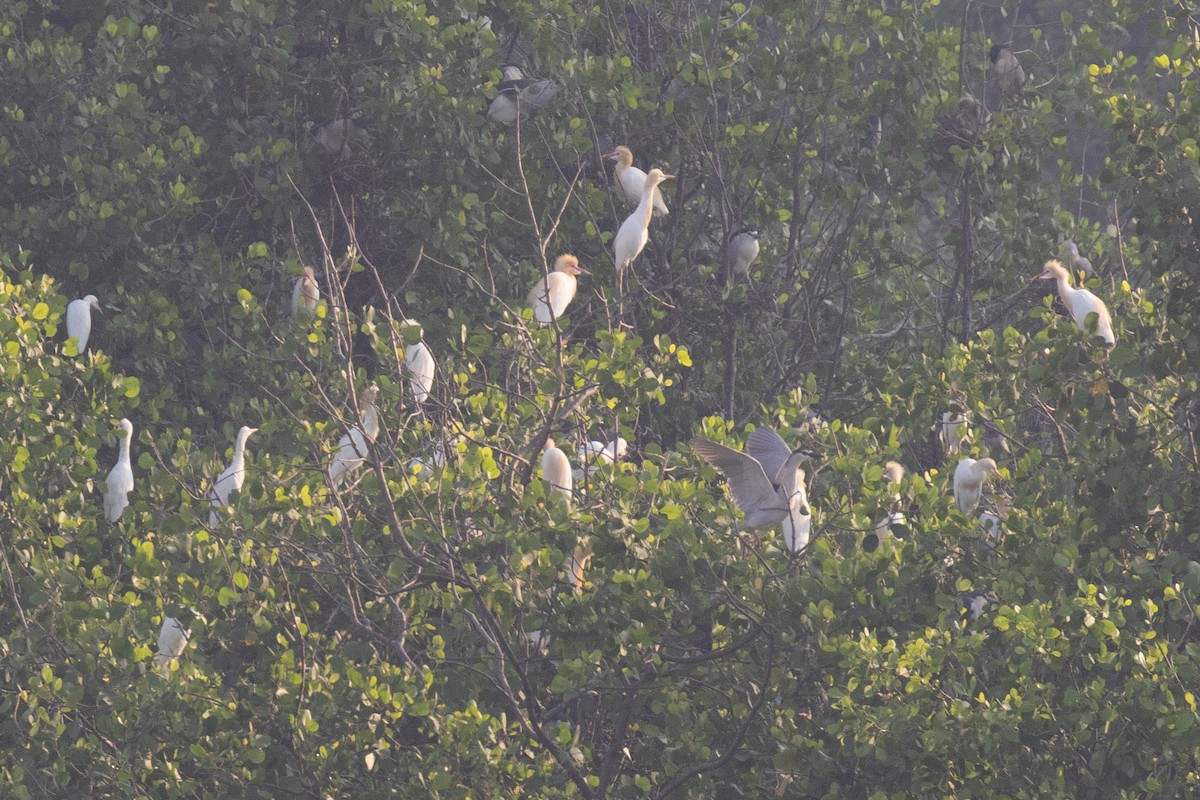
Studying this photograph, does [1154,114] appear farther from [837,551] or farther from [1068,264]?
[1068,264]

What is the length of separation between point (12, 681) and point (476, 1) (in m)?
3.66

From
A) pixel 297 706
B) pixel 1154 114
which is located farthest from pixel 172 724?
pixel 1154 114

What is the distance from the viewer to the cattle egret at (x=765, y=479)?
457 cm

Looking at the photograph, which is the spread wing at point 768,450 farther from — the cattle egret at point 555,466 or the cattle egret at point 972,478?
the cattle egret at point 972,478

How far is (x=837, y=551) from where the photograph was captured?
4.04m

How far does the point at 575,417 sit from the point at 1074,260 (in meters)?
3.08

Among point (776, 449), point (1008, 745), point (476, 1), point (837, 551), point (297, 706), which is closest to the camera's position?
point (1008, 745)

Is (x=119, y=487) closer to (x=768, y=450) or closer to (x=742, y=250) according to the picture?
(x=742, y=250)

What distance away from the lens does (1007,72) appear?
736 centimetres

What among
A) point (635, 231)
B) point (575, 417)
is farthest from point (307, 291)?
point (575, 417)

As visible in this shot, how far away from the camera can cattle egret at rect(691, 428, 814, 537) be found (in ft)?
15.0

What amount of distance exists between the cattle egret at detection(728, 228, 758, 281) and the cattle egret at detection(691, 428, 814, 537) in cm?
210

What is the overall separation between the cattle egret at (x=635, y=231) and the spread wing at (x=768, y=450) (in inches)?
67.7

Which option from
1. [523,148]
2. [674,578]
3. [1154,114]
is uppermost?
[1154,114]
